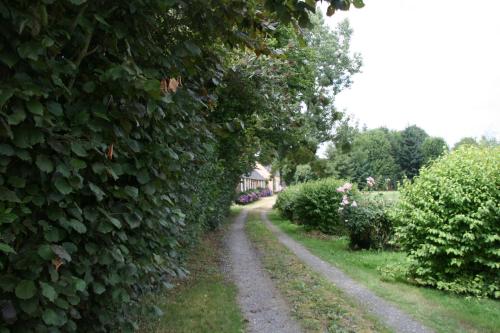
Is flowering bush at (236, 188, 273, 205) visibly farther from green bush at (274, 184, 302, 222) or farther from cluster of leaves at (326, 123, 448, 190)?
cluster of leaves at (326, 123, 448, 190)

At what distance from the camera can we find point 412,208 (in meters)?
8.88

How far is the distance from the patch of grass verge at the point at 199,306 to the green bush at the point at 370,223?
205 inches

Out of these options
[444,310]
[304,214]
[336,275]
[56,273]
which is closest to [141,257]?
[56,273]

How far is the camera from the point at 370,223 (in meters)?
13.1

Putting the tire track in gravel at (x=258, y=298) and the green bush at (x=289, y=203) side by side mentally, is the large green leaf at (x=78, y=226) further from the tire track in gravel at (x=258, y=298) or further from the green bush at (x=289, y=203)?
the green bush at (x=289, y=203)

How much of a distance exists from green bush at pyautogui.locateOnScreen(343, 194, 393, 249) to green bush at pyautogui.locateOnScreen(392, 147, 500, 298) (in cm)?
402

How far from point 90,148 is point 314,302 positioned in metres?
5.65

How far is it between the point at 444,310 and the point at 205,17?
6.16 m

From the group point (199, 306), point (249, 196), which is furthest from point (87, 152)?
point (249, 196)

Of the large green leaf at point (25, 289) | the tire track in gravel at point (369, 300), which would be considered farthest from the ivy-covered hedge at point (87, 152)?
the tire track in gravel at point (369, 300)

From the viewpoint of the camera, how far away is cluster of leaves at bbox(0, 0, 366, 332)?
206 centimetres

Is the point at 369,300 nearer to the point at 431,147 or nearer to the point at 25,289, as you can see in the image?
the point at 25,289

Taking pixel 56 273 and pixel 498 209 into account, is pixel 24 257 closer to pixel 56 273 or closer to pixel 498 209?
pixel 56 273

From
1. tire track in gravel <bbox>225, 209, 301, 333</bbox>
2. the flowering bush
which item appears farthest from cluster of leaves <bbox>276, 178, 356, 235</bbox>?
the flowering bush
